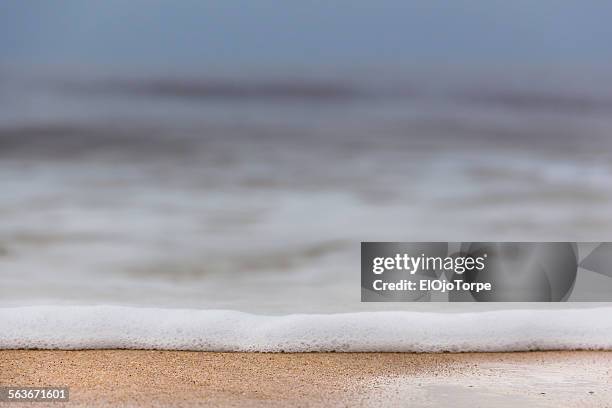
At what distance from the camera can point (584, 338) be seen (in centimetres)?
239

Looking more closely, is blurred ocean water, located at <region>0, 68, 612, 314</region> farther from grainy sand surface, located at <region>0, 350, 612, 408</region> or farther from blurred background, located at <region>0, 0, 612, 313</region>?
grainy sand surface, located at <region>0, 350, 612, 408</region>

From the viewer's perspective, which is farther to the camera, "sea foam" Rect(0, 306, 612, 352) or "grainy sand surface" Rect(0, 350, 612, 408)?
"sea foam" Rect(0, 306, 612, 352)

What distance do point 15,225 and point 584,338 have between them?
1.83 m

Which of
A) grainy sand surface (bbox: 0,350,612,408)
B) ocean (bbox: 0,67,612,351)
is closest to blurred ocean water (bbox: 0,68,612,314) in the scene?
ocean (bbox: 0,67,612,351)

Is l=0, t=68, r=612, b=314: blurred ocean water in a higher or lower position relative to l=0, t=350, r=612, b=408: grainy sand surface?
higher

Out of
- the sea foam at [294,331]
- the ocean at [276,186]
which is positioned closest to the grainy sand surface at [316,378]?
the sea foam at [294,331]

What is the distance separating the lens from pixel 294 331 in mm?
2404

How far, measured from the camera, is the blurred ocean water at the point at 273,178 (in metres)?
2.48

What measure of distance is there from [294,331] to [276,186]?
1.52 ft

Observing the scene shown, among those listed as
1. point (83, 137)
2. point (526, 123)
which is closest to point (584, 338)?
point (526, 123)

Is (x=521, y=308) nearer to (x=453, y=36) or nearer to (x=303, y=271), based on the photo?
(x=303, y=271)

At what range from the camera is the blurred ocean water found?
248 centimetres

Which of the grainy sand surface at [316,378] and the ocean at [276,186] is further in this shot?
the ocean at [276,186]

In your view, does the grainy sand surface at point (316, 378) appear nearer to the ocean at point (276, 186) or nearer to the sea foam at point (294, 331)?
the sea foam at point (294, 331)
